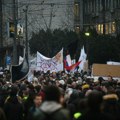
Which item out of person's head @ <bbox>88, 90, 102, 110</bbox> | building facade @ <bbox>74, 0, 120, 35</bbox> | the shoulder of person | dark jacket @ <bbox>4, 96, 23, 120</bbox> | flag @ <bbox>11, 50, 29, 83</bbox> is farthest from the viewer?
building facade @ <bbox>74, 0, 120, 35</bbox>

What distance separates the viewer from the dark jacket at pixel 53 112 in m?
7.88

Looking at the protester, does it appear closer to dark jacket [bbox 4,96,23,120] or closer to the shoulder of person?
the shoulder of person

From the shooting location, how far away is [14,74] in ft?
70.3

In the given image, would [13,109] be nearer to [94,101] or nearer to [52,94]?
[94,101]

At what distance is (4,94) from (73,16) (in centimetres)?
6194

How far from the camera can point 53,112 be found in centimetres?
793

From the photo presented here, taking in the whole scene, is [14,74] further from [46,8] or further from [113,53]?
[46,8]

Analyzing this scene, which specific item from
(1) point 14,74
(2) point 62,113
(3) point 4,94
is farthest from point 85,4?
(2) point 62,113

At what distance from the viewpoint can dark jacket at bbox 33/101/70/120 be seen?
7879mm

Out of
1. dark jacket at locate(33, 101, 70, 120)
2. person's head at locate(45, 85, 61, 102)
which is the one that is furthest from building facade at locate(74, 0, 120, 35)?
dark jacket at locate(33, 101, 70, 120)

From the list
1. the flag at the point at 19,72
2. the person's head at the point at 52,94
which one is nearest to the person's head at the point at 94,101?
the person's head at the point at 52,94

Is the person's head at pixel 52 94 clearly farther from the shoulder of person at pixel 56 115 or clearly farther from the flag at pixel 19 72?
the flag at pixel 19 72

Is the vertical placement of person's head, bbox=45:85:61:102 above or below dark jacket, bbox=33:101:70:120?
above

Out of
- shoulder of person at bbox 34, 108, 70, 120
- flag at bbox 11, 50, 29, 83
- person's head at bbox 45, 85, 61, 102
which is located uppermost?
person's head at bbox 45, 85, 61, 102
